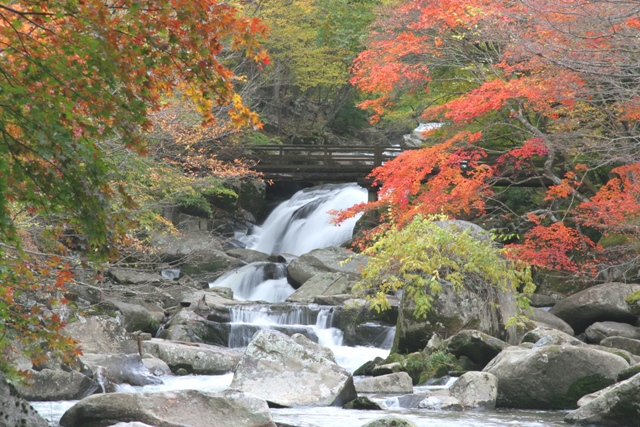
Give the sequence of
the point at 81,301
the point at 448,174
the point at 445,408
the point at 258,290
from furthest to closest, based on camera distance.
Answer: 1. the point at 258,290
2. the point at 448,174
3. the point at 81,301
4. the point at 445,408

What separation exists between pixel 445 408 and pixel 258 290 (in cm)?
1116

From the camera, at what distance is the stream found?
7.86 meters

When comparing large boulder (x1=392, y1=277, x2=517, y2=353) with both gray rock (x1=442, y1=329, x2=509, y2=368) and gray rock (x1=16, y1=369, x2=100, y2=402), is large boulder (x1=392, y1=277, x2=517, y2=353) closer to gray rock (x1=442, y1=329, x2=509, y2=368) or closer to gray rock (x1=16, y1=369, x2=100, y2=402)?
gray rock (x1=442, y1=329, x2=509, y2=368)

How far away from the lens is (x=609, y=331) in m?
13.1

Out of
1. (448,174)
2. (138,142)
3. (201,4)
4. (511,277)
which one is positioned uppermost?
(201,4)

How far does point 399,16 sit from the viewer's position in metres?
17.2

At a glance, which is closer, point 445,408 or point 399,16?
point 445,408

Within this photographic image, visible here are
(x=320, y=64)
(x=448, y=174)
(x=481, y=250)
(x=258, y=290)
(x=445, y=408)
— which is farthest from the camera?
(x=320, y=64)

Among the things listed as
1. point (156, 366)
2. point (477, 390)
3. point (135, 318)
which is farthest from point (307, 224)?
point (477, 390)

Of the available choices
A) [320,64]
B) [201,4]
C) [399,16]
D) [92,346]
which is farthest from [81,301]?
[320,64]

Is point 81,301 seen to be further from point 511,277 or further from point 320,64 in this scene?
point 320,64

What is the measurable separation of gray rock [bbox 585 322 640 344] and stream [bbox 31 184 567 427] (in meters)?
3.58

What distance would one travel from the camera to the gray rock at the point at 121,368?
9.31 metres

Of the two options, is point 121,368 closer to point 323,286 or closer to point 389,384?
point 389,384
